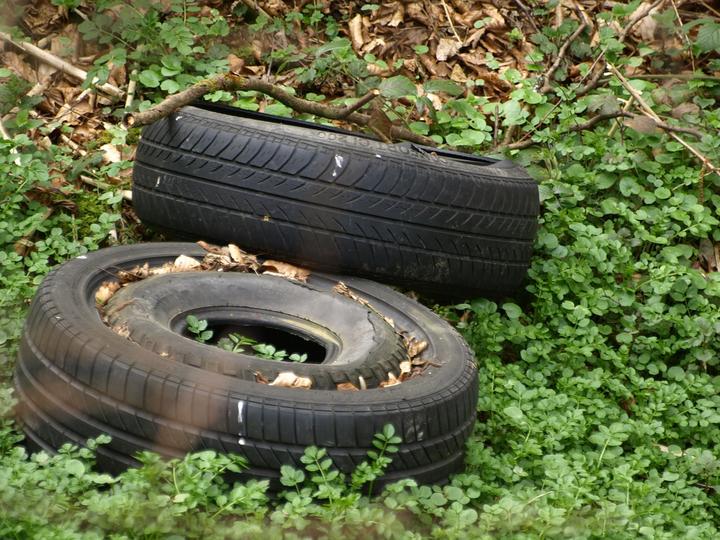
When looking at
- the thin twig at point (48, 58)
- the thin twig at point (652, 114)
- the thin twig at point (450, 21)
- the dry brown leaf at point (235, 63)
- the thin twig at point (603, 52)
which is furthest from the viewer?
the thin twig at point (450, 21)

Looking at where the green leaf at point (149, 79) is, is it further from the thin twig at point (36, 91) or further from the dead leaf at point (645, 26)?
the dead leaf at point (645, 26)

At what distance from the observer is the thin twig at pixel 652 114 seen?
5.73 m

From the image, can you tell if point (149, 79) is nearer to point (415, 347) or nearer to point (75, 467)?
point (415, 347)

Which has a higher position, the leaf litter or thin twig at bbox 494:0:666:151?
thin twig at bbox 494:0:666:151

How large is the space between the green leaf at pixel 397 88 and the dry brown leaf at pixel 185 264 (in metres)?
1.82

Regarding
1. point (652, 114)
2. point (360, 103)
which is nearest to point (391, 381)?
point (360, 103)

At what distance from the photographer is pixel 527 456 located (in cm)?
406

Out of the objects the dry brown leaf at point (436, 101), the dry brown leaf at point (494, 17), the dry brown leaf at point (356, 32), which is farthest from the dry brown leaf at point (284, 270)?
the dry brown leaf at point (494, 17)

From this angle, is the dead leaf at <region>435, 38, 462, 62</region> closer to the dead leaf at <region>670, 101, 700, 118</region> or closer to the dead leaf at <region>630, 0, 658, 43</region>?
the dead leaf at <region>630, 0, 658, 43</region>

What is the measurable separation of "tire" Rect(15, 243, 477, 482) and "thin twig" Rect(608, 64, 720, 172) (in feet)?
7.09

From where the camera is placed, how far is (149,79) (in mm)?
6328

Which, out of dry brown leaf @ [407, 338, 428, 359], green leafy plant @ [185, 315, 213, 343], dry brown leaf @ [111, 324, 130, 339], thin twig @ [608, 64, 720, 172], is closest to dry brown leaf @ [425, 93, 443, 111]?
thin twig @ [608, 64, 720, 172]

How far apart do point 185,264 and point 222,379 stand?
127 cm

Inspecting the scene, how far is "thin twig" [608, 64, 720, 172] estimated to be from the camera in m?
5.73
